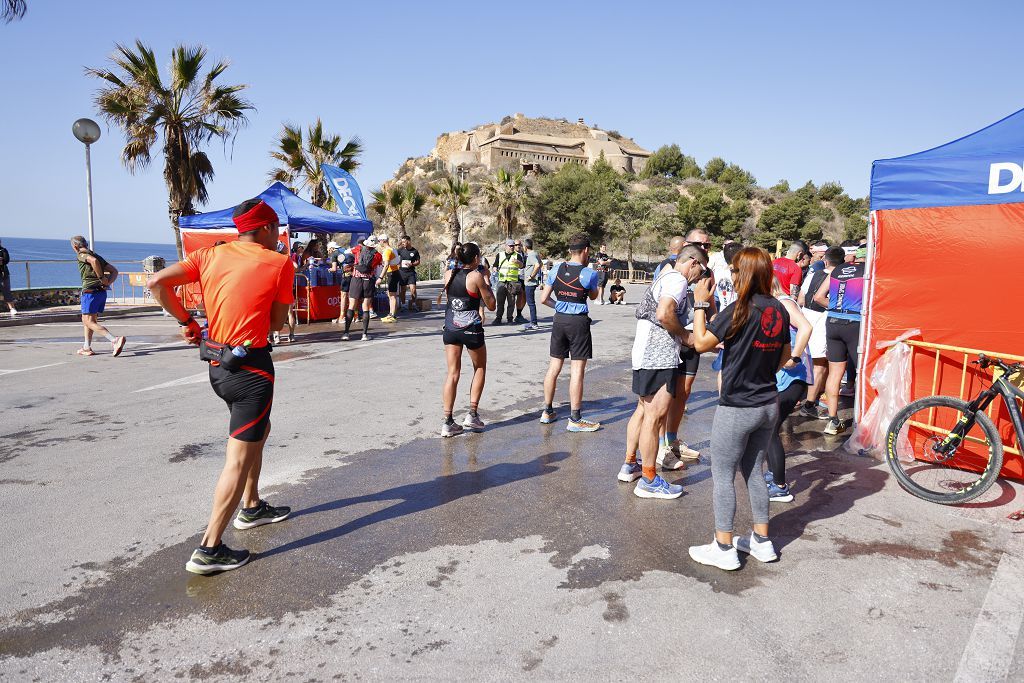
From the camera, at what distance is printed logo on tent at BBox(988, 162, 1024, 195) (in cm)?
501

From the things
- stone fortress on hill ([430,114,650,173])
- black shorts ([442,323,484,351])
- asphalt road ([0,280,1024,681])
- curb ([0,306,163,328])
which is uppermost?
stone fortress on hill ([430,114,650,173])

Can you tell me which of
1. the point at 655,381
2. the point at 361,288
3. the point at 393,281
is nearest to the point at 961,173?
the point at 655,381

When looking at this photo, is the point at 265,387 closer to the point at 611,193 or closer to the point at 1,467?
the point at 1,467

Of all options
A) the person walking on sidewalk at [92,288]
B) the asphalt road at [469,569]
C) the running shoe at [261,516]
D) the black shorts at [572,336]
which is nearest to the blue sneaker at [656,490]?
the asphalt road at [469,569]

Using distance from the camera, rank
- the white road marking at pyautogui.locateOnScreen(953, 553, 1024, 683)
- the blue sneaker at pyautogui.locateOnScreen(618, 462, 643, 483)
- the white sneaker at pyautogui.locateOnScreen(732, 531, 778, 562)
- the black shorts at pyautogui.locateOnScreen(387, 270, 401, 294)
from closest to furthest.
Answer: the white road marking at pyautogui.locateOnScreen(953, 553, 1024, 683), the white sneaker at pyautogui.locateOnScreen(732, 531, 778, 562), the blue sneaker at pyautogui.locateOnScreen(618, 462, 643, 483), the black shorts at pyautogui.locateOnScreen(387, 270, 401, 294)

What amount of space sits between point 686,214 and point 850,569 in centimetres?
6752

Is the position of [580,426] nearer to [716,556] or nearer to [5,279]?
[716,556]

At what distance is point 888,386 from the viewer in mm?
5680

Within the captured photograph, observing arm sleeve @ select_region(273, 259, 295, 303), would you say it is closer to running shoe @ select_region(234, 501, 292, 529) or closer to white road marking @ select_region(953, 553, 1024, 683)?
running shoe @ select_region(234, 501, 292, 529)

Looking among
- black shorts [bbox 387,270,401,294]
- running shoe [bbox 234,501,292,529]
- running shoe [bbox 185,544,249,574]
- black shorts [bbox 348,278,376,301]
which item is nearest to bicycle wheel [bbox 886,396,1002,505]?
running shoe [bbox 234,501,292,529]

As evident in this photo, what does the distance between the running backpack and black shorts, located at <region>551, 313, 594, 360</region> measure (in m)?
7.13

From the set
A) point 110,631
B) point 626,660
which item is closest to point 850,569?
point 626,660

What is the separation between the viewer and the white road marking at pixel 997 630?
9.37 ft

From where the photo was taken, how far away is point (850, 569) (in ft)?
12.3
